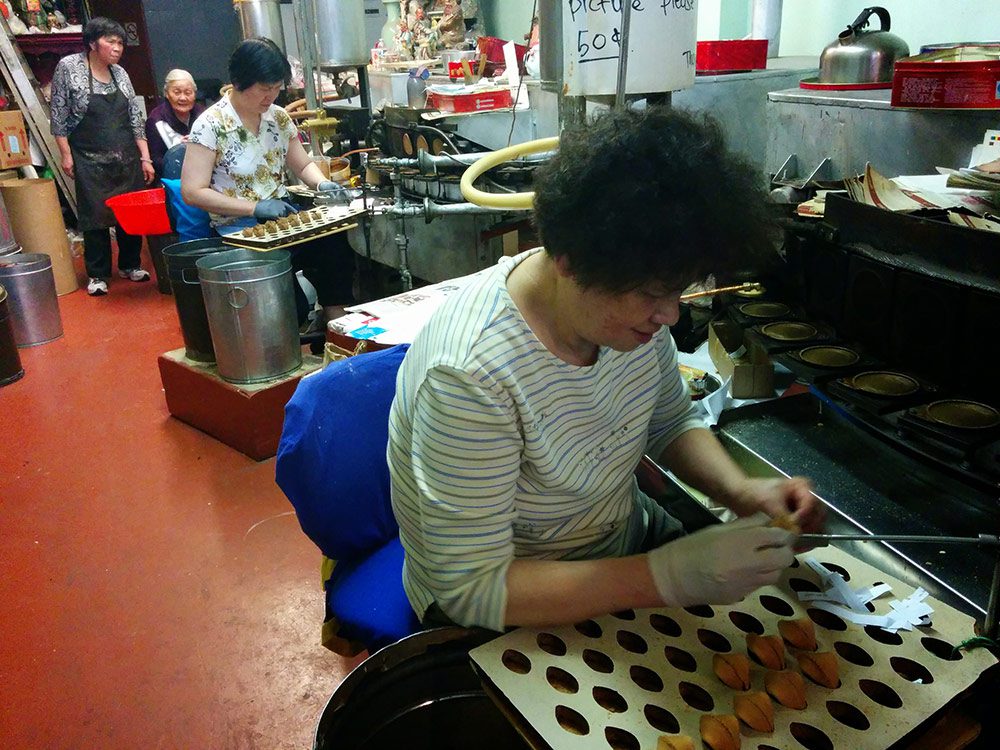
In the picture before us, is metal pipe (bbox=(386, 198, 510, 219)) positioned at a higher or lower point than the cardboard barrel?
higher

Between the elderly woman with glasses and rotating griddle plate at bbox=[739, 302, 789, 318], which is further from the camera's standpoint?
the elderly woman with glasses

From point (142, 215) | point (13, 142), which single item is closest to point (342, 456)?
point (142, 215)

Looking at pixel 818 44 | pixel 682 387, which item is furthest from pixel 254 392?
pixel 818 44

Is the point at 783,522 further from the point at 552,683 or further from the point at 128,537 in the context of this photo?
the point at 128,537

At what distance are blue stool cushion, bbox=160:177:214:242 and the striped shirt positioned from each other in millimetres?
2955

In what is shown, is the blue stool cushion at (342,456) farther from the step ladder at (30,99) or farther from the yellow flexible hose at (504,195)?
the step ladder at (30,99)

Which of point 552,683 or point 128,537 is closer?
point 552,683

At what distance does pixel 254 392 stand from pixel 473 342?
2291 mm

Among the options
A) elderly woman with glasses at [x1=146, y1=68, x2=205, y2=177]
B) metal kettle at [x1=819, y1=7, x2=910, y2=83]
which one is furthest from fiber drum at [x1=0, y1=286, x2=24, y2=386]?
metal kettle at [x1=819, y1=7, x2=910, y2=83]

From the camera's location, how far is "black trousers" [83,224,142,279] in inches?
219

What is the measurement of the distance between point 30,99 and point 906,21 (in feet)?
22.2

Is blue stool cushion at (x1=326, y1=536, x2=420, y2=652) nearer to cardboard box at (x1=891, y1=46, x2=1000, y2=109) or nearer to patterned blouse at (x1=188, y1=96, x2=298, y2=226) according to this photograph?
cardboard box at (x1=891, y1=46, x2=1000, y2=109)

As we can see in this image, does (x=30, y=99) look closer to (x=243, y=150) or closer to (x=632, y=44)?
(x=243, y=150)

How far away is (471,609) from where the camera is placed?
1.05m
